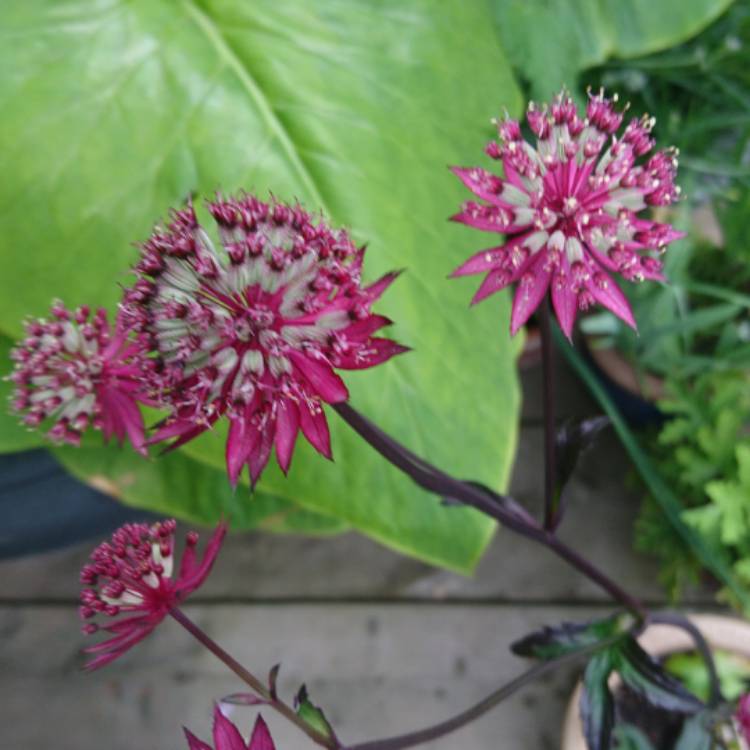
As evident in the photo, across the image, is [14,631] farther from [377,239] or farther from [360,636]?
[377,239]

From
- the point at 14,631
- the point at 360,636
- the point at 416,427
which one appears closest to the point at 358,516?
the point at 416,427

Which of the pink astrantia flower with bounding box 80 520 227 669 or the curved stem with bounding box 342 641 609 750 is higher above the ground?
the pink astrantia flower with bounding box 80 520 227 669

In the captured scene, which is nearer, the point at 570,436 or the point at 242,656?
the point at 570,436

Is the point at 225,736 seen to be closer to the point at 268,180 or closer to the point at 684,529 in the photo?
the point at 268,180

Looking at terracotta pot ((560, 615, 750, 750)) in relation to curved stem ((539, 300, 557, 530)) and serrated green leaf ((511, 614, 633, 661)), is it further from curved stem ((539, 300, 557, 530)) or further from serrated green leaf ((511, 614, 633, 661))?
curved stem ((539, 300, 557, 530))

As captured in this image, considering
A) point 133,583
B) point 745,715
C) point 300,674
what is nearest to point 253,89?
point 133,583

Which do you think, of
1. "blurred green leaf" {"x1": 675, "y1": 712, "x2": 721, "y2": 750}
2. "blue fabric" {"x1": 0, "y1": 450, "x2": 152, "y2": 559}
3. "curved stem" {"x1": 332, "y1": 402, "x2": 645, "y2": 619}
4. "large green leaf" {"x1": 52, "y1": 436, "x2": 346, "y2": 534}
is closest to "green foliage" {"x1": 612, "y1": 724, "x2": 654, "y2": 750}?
"blurred green leaf" {"x1": 675, "y1": 712, "x2": 721, "y2": 750}

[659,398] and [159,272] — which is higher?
[659,398]
